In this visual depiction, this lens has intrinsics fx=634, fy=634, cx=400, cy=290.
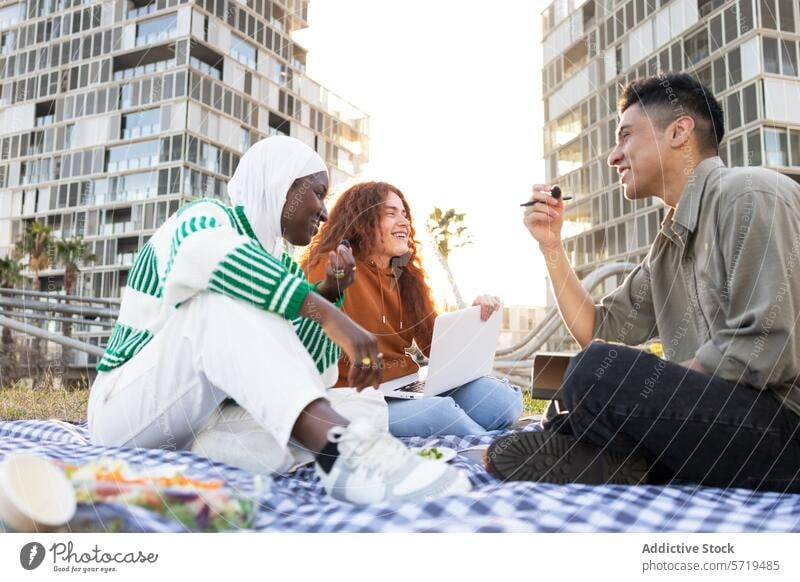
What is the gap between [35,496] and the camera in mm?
602

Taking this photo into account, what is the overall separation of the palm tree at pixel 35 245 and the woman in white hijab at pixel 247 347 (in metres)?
0.41

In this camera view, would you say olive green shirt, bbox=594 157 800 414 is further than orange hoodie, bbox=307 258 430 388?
No

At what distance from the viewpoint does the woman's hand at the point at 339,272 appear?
885 mm

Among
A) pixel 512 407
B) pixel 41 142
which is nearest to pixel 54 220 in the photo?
pixel 41 142

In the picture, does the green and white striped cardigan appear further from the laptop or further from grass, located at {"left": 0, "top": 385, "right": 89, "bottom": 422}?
grass, located at {"left": 0, "top": 385, "right": 89, "bottom": 422}

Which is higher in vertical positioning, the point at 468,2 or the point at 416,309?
the point at 468,2

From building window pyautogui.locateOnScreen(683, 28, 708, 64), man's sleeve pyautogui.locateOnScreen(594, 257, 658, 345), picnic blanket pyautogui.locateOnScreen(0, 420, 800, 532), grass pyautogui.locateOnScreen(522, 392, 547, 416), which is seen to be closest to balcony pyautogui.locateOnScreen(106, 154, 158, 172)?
picnic blanket pyautogui.locateOnScreen(0, 420, 800, 532)

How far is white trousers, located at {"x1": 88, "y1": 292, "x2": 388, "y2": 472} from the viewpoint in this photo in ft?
2.14

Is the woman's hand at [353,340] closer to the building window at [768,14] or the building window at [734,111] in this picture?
the building window at [734,111]

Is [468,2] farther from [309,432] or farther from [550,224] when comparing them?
[309,432]

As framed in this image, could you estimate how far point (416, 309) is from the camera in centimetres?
135

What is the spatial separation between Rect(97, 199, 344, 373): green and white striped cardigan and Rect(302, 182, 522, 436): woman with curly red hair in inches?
16.7

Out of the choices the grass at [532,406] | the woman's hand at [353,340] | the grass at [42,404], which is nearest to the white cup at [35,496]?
the woman's hand at [353,340]

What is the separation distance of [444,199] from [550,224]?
24 cm
